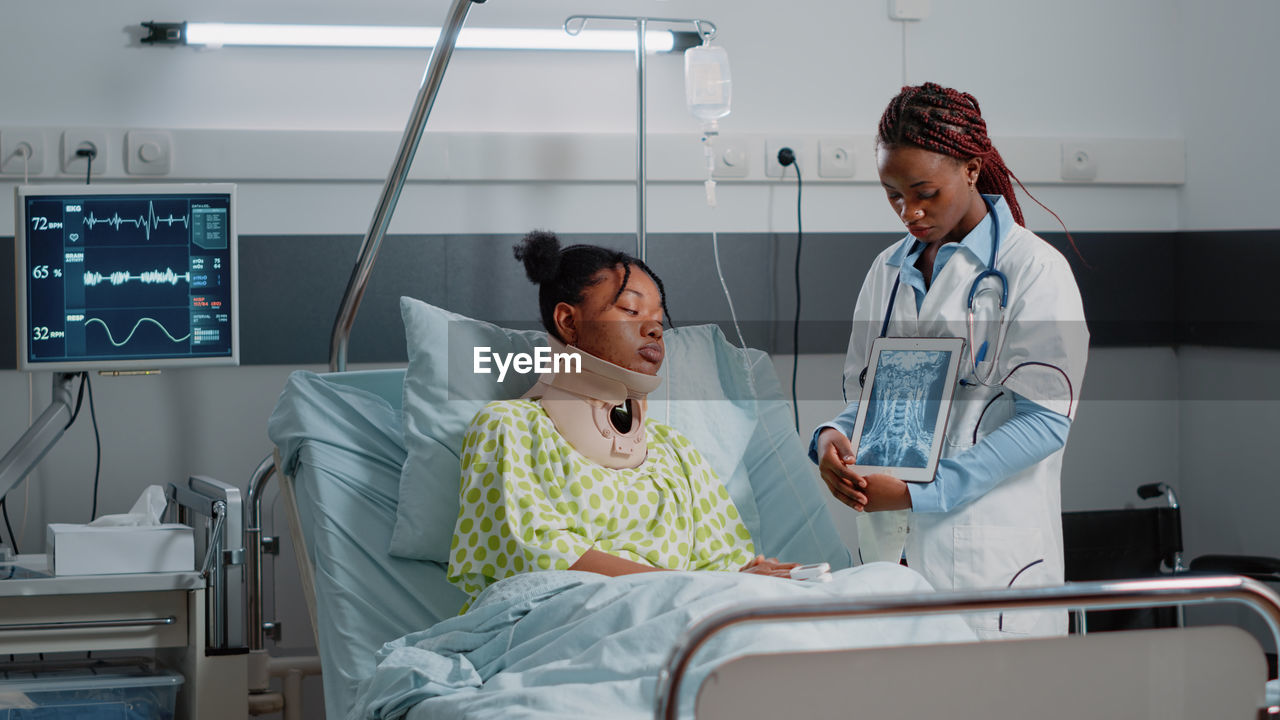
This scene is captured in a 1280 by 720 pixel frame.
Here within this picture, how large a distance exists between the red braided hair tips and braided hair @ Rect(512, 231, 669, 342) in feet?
1.70

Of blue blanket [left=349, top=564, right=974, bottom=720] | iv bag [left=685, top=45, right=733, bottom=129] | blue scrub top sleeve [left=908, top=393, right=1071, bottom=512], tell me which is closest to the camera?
blue blanket [left=349, top=564, right=974, bottom=720]

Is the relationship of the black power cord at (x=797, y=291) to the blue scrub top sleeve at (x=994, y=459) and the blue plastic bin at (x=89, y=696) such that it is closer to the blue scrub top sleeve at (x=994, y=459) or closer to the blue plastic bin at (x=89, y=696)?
the blue scrub top sleeve at (x=994, y=459)

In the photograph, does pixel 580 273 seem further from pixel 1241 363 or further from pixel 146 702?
pixel 1241 363

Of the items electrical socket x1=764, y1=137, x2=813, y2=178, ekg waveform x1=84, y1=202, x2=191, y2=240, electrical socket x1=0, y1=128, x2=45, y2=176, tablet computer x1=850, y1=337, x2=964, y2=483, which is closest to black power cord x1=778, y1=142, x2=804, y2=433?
electrical socket x1=764, y1=137, x2=813, y2=178

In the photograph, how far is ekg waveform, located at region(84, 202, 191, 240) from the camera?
209 cm

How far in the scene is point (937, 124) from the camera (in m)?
1.70

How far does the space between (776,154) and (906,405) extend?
1.22 m

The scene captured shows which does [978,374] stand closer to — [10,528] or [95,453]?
[95,453]

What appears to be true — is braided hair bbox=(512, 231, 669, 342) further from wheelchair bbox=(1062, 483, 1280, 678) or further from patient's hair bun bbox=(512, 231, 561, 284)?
wheelchair bbox=(1062, 483, 1280, 678)

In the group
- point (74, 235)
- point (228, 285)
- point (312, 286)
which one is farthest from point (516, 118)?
point (74, 235)

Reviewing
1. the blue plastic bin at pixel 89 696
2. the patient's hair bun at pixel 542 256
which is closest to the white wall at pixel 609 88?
the patient's hair bun at pixel 542 256

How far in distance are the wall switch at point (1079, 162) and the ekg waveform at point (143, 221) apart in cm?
217

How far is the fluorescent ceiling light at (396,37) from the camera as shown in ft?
8.16

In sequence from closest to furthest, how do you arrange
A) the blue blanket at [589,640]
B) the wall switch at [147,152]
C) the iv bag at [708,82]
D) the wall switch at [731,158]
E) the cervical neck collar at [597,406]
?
the blue blanket at [589,640], the cervical neck collar at [597,406], the iv bag at [708,82], the wall switch at [147,152], the wall switch at [731,158]
